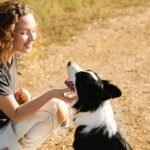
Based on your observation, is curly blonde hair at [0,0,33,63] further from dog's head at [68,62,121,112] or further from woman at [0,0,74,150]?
dog's head at [68,62,121,112]

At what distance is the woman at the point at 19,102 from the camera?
12.5ft

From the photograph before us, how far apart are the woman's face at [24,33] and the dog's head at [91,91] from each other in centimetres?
45

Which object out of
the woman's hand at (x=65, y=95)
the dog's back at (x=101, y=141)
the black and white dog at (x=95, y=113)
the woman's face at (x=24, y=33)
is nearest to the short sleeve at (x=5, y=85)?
the woman's face at (x=24, y=33)

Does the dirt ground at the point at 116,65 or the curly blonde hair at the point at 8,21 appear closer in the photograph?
the curly blonde hair at the point at 8,21

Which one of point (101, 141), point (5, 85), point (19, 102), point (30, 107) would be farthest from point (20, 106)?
point (101, 141)

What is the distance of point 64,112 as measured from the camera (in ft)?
13.2

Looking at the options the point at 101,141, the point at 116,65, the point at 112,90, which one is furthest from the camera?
the point at 116,65

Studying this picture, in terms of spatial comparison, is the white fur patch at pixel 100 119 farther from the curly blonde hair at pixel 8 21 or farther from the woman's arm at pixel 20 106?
the curly blonde hair at pixel 8 21

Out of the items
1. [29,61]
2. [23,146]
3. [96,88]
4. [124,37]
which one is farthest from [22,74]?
[96,88]

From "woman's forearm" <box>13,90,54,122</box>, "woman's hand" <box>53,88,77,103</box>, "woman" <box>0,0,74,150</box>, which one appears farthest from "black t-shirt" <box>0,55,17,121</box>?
"woman's hand" <box>53,88,77,103</box>

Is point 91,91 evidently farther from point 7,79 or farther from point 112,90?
point 7,79

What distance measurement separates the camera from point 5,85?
383 cm

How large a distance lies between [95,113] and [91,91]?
0.16m

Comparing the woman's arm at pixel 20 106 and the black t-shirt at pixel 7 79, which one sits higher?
the black t-shirt at pixel 7 79
